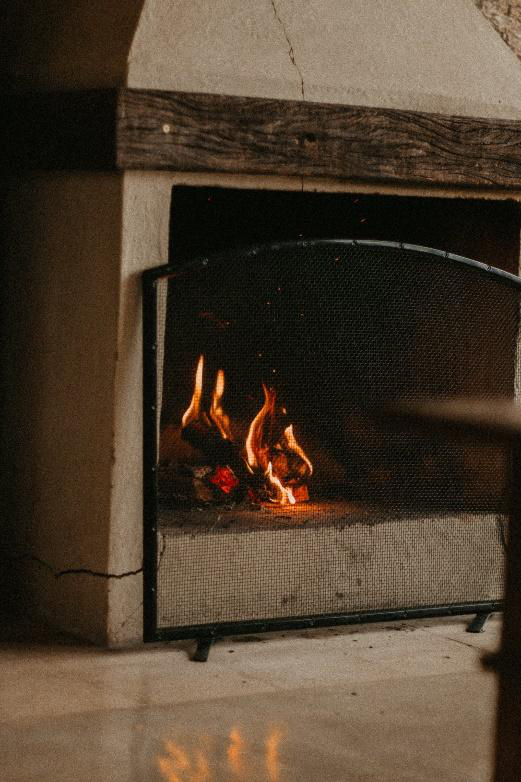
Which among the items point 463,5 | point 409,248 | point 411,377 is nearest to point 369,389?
point 411,377

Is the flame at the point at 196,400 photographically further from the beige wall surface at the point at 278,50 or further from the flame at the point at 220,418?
the beige wall surface at the point at 278,50

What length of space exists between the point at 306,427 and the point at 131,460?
54 centimetres

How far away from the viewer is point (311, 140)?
3.75 meters

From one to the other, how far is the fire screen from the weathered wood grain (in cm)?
25

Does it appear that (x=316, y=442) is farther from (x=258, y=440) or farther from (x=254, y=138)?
(x=254, y=138)

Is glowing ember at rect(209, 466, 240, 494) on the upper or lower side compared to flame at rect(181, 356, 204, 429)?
lower

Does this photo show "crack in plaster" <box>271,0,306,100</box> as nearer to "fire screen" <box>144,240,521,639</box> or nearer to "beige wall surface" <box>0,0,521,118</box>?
"beige wall surface" <box>0,0,521,118</box>

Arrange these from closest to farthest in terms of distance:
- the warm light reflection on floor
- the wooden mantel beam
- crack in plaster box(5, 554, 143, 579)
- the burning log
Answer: the warm light reflection on floor
the wooden mantel beam
crack in plaster box(5, 554, 143, 579)
the burning log

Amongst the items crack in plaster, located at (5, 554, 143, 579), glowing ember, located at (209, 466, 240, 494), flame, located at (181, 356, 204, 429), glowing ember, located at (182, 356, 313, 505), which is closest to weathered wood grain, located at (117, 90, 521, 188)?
flame, located at (181, 356, 204, 429)

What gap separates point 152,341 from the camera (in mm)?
3545

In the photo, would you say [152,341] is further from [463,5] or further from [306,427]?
[463,5]

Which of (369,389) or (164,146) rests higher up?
(164,146)

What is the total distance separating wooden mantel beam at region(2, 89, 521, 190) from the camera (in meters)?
3.55

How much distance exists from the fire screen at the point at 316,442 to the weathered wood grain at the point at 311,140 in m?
0.25
